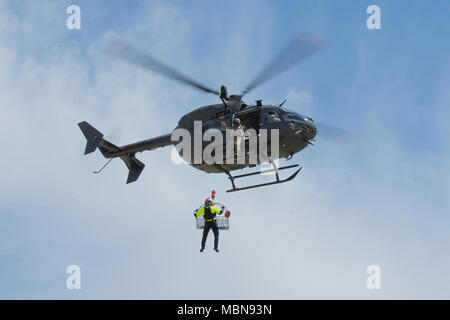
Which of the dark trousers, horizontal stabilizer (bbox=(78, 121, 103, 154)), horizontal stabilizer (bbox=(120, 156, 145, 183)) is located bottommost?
the dark trousers

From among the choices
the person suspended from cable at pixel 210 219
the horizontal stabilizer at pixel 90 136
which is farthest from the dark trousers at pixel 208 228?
the horizontal stabilizer at pixel 90 136

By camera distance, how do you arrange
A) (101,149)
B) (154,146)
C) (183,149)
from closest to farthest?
(183,149) < (154,146) < (101,149)

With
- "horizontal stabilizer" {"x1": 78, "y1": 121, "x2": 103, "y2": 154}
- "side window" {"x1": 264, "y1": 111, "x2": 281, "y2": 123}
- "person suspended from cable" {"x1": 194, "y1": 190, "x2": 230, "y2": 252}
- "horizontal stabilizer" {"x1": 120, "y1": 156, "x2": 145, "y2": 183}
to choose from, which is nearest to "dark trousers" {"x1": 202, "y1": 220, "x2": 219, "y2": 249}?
"person suspended from cable" {"x1": 194, "y1": 190, "x2": 230, "y2": 252}

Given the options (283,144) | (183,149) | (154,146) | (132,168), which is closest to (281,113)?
(283,144)

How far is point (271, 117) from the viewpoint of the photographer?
15109mm

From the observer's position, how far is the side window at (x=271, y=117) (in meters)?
15.0

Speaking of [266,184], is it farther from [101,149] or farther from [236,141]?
[101,149]

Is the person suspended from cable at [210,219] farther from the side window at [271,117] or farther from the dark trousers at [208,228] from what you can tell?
the side window at [271,117]

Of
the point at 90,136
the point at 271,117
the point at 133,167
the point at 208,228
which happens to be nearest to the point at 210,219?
the point at 208,228

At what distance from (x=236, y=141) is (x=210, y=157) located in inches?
37.3

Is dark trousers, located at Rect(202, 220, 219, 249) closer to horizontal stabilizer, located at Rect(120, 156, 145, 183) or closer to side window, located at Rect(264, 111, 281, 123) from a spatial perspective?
side window, located at Rect(264, 111, 281, 123)

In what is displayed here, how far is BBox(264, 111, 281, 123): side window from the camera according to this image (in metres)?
15.0

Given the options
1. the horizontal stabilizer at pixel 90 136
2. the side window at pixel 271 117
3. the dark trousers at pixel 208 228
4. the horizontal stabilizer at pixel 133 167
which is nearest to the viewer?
the side window at pixel 271 117

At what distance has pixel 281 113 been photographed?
15.1 m
